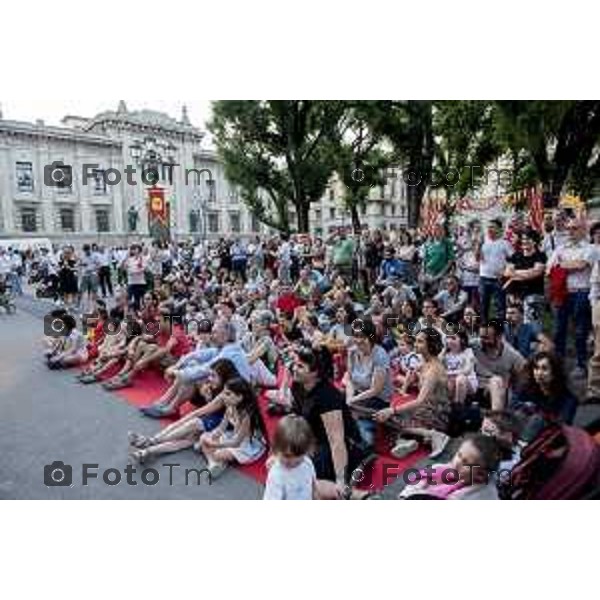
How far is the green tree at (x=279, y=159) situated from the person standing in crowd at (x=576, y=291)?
2.25m

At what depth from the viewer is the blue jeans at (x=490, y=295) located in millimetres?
5371

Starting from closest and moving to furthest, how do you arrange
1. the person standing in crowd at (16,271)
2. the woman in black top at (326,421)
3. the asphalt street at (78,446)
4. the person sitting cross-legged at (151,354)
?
1. the woman in black top at (326,421)
2. the asphalt street at (78,446)
3. the person sitting cross-legged at (151,354)
4. the person standing in crowd at (16,271)

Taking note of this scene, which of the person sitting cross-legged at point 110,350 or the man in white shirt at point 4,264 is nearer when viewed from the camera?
the person sitting cross-legged at point 110,350

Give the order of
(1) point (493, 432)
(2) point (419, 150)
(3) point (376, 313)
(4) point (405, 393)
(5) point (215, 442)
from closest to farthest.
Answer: (1) point (493, 432), (5) point (215, 442), (4) point (405, 393), (3) point (376, 313), (2) point (419, 150)

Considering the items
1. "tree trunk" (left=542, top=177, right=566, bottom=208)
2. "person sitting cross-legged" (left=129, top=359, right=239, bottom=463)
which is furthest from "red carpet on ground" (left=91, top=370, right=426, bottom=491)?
"tree trunk" (left=542, top=177, right=566, bottom=208)

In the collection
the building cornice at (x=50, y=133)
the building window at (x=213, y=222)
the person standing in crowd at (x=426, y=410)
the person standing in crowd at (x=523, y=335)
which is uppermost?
the building cornice at (x=50, y=133)

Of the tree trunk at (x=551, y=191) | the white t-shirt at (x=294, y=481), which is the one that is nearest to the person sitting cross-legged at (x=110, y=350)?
the white t-shirt at (x=294, y=481)

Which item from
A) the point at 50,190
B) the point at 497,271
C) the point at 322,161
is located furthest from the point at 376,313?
the point at 50,190

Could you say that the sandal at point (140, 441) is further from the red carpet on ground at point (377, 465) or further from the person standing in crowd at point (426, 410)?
the person standing in crowd at point (426, 410)

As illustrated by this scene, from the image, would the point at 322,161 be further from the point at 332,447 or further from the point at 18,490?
the point at 18,490

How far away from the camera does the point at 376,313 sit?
576cm

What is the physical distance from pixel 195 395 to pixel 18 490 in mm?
1507

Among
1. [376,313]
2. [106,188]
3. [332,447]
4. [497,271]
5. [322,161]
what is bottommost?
[332,447]

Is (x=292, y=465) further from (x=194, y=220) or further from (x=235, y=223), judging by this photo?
(x=235, y=223)
